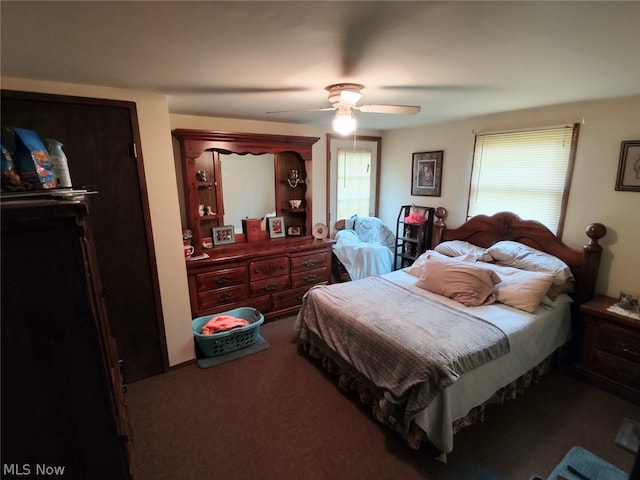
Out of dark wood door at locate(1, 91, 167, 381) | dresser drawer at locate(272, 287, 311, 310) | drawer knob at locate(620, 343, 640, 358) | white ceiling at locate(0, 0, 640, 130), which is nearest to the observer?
white ceiling at locate(0, 0, 640, 130)

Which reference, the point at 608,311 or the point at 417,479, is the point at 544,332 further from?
the point at 417,479

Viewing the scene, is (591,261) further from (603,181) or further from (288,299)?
(288,299)

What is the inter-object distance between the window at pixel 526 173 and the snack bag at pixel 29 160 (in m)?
3.50

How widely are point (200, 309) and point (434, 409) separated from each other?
88.9 inches

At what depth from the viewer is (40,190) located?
0.87m

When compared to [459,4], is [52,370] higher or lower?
lower

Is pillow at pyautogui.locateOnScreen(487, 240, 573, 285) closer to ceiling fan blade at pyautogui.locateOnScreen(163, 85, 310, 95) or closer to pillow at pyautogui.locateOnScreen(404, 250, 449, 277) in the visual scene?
pillow at pyautogui.locateOnScreen(404, 250, 449, 277)

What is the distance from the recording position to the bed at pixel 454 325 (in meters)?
1.76

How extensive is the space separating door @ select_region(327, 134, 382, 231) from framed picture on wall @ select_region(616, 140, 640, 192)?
262cm

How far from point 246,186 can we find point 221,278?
1131mm

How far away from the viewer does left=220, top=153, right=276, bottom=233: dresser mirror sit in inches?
134

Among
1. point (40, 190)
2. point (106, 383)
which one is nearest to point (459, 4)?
point (40, 190)

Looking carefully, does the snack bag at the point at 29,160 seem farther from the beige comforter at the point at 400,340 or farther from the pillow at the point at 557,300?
the pillow at the point at 557,300

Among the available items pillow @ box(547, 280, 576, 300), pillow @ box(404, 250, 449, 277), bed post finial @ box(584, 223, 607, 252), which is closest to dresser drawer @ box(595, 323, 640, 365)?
pillow @ box(547, 280, 576, 300)
